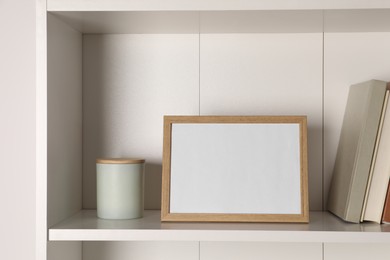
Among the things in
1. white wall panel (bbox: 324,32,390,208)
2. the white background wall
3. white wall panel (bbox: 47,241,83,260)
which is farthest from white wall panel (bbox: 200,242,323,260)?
the white background wall

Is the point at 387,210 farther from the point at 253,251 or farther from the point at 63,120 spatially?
the point at 63,120

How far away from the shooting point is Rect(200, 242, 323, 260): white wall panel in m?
1.05

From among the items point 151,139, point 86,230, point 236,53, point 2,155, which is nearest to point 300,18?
point 236,53

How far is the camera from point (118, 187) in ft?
3.01

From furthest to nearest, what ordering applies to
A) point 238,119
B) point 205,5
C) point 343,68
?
point 343,68 → point 238,119 → point 205,5

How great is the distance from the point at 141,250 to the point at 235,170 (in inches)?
11.3

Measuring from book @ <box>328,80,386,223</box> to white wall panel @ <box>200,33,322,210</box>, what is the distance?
4.1 inches

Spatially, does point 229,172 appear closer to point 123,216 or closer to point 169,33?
point 123,216

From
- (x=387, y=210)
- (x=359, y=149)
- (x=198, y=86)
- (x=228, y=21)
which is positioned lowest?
(x=387, y=210)

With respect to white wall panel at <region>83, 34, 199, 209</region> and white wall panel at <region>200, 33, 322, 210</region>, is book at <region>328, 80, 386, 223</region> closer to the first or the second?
white wall panel at <region>200, 33, 322, 210</region>

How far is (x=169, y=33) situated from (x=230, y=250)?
44cm

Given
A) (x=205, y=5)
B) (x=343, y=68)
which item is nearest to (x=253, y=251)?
(x=343, y=68)

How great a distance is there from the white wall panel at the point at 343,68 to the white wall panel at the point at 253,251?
118mm

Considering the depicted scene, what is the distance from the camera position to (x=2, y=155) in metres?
1.07
